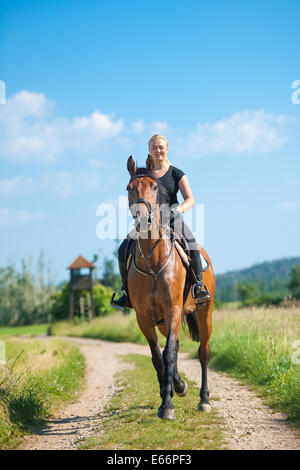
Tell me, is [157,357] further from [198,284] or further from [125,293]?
[198,284]

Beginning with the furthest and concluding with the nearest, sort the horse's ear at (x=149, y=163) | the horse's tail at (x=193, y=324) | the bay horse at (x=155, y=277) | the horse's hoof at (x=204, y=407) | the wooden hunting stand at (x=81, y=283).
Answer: the wooden hunting stand at (x=81, y=283) < the horse's tail at (x=193, y=324) < the horse's hoof at (x=204, y=407) < the horse's ear at (x=149, y=163) < the bay horse at (x=155, y=277)

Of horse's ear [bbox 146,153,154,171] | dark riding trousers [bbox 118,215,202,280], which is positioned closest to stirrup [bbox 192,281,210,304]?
dark riding trousers [bbox 118,215,202,280]

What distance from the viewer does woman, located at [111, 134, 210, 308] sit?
6246 millimetres

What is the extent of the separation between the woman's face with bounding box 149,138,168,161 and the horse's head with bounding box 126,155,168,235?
58 centimetres

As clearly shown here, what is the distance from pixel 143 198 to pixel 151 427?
285 centimetres

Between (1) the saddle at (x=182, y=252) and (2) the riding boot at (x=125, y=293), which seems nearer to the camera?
(1) the saddle at (x=182, y=252)

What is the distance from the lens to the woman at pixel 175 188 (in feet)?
20.5

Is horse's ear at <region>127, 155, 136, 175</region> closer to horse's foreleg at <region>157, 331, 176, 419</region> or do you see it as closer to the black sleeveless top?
the black sleeveless top

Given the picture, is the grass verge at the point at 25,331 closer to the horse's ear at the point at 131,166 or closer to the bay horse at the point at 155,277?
the bay horse at the point at 155,277

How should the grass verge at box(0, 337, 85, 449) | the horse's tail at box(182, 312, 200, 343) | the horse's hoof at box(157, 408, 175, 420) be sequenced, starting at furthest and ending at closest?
the horse's tail at box(182, 312, 200, 343) → the grass verge at box(0, 337, 85, 449) → the horse's hoof at box(157, 408, 175, 420)

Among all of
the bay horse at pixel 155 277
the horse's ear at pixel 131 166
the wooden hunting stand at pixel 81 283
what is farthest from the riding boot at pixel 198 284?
the wooden hunting stand at pixel 81 283

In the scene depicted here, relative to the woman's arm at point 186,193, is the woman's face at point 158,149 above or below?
above

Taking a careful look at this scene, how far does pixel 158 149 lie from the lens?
6.27m

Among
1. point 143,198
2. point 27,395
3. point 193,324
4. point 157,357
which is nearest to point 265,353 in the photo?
point 193,324
